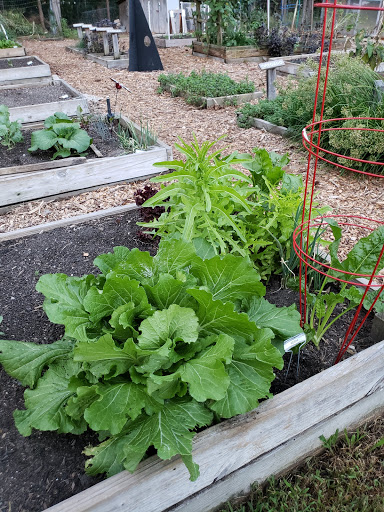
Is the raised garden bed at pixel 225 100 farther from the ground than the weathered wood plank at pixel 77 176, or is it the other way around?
the raised garden bed at pixel 225 100

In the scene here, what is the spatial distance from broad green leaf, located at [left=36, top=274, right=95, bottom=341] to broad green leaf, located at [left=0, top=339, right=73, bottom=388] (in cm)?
21

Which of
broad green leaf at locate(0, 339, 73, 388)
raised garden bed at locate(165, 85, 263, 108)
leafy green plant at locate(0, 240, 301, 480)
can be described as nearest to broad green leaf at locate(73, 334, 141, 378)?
leafy green plant at locate(0, 240, 301, 480)

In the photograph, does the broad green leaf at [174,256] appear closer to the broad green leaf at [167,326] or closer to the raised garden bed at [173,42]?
the broad green leaf at [167,326]

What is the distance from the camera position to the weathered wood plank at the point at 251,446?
1238mm

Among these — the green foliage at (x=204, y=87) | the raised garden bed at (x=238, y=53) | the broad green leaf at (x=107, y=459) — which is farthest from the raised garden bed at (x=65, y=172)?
the raised garden bed at (x=238, y=53)

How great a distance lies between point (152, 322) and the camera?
1285 mm

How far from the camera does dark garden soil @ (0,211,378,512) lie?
1.40 meters

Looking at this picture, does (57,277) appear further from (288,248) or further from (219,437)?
(288,248)

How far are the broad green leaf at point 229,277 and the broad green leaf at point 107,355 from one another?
1.26ft

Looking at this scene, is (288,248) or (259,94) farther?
(259,94)

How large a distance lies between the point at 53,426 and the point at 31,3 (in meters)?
21.2

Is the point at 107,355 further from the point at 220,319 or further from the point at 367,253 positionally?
the point at 367,253

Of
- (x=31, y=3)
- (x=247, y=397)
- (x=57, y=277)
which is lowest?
(x=247, y=397)

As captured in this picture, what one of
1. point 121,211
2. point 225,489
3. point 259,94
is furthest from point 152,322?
point 259,94
